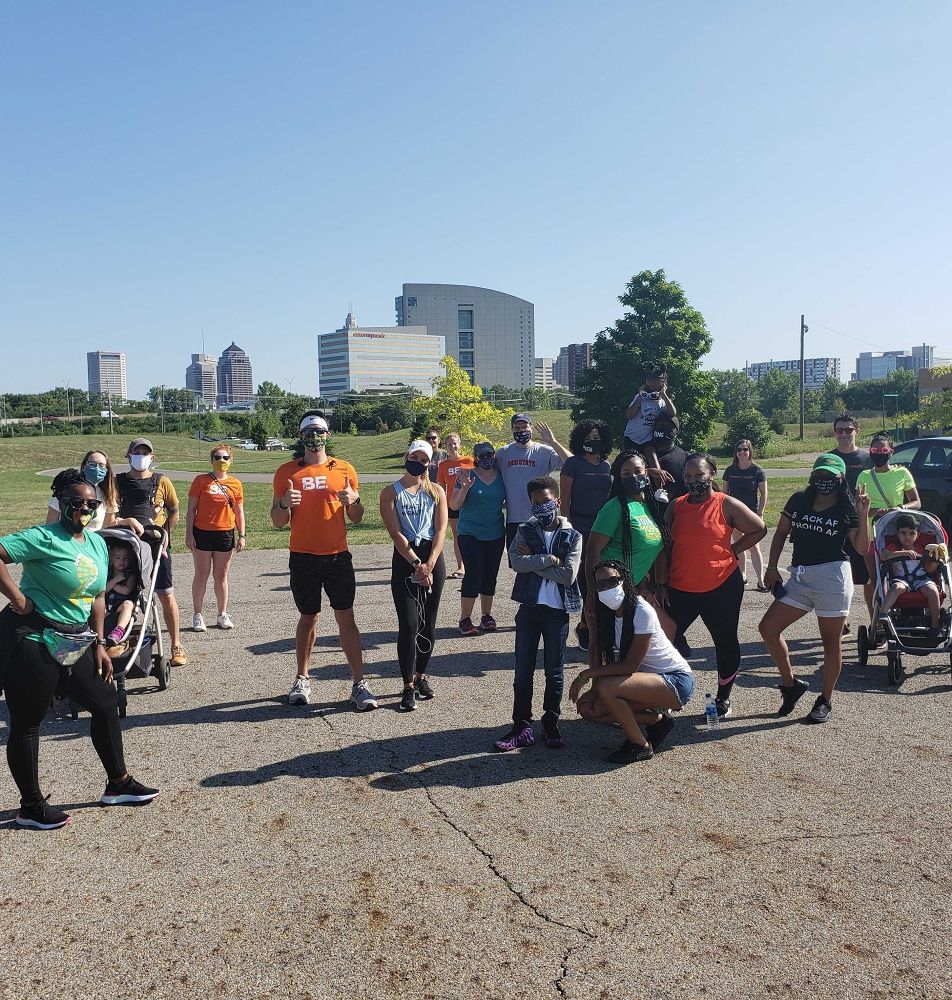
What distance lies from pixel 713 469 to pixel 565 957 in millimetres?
3409

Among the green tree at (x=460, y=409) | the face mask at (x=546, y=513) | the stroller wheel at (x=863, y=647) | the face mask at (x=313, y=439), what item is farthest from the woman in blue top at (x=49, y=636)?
the green tree at (x=460, y=409)

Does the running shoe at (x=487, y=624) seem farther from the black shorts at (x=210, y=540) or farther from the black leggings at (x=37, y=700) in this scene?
the black leggings at (x=37, y=700)

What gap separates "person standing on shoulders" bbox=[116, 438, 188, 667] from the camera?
25.3 ft

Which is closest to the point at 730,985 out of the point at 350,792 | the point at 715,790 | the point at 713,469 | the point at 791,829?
the point at 791,829

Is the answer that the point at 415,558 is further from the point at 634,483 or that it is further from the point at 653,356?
the point at 653,356

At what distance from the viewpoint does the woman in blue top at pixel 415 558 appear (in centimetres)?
657

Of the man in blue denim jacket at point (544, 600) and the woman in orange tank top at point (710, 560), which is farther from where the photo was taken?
the woman in orange tank top at point (710, 560)

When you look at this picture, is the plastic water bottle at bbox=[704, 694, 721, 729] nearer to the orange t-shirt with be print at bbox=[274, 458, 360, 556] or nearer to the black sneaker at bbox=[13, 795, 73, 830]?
the orange t-shirt with be print at bbox=[274, 458, 360, 556]

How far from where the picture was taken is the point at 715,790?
16.6 feet

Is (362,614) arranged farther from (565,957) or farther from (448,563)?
(565,957)

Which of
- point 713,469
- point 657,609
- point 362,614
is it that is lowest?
point 362,614

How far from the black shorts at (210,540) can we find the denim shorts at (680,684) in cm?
524

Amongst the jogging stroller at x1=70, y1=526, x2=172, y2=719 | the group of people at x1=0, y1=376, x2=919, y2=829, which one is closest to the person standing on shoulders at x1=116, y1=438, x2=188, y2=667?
the group of people at x1=0, y1=376, x2=919, y2=829

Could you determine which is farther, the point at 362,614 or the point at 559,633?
the point at 362,614
